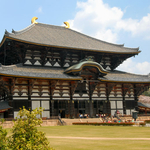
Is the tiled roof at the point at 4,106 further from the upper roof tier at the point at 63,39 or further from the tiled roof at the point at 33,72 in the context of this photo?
the upper roof tier at the point at 63,39

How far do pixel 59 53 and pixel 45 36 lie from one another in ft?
16.1

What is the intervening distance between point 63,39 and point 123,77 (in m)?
13.8

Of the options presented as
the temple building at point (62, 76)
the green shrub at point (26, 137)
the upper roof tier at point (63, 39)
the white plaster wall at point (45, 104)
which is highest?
the upper roof tier at point (63, 39)

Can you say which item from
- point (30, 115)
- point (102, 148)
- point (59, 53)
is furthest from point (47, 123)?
point (30, 115)

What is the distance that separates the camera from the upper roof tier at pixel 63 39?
137 ft

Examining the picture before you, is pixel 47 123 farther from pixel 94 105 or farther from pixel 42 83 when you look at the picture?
pixel 94 105

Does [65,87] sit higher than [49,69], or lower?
lower

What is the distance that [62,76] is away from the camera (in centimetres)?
3903

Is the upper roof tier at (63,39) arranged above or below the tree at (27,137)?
above

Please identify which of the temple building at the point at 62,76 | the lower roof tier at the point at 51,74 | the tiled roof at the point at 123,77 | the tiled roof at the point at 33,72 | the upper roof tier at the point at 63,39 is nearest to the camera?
the tiled roof at the point at 33,72

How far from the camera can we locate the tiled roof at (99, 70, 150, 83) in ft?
142

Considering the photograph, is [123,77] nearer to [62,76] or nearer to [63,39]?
[62,76]

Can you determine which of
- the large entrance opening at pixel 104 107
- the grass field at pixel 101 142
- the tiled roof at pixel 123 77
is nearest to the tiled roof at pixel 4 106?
the grass field at pixel 101 142

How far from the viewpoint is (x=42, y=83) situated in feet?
129
